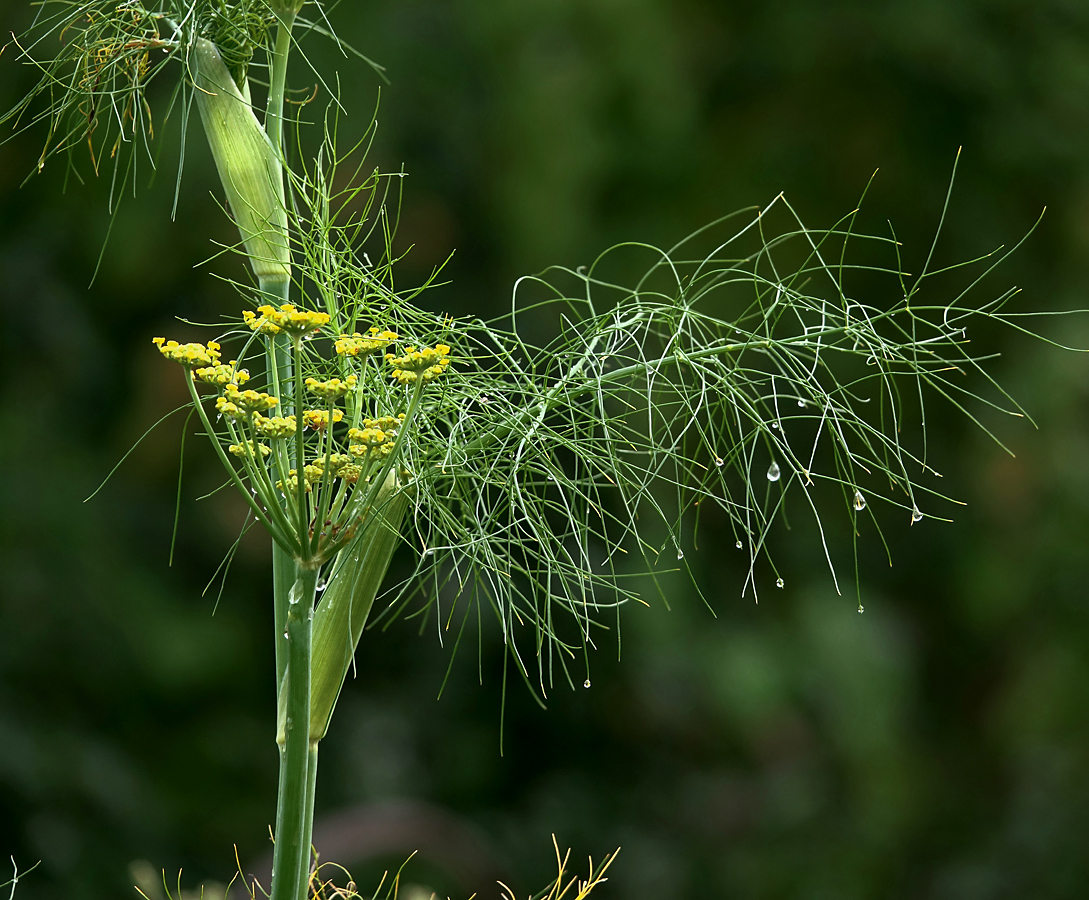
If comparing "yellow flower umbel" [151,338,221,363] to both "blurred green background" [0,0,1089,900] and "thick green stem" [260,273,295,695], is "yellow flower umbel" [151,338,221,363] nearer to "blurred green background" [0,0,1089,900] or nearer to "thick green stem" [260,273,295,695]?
"thick green stem" [260,273,295,695]

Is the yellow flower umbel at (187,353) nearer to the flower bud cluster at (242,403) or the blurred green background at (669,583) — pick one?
the flower bud cluster at (242,403)

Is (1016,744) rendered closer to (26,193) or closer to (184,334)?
(184,334)

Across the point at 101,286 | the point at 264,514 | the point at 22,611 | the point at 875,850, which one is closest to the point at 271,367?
the point at 264,514

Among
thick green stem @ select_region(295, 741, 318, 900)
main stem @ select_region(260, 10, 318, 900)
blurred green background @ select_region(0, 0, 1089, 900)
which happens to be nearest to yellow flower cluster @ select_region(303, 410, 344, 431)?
main stem @ select_region(260, 10, 318, 900)

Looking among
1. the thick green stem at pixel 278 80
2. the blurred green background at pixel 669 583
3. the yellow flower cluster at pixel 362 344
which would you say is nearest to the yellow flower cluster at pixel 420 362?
the yellow flower cluster at pixel 362 344

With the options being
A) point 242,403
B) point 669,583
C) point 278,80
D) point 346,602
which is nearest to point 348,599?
point 346,602

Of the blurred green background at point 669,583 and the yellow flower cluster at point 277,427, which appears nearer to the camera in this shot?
the yellow flower cluster at point 277,427
